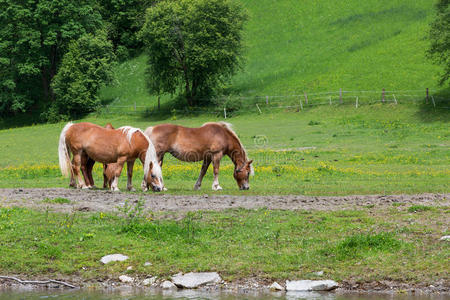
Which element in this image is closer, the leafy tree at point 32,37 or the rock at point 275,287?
the rock at point 275,287

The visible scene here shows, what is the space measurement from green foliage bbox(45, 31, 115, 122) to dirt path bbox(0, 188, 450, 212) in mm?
47671

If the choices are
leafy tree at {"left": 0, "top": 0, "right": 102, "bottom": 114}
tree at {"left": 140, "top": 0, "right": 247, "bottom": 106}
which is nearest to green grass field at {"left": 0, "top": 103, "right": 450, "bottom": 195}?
tree at {"left": 140, "top": 0, "right": 247, "bottom": 106}

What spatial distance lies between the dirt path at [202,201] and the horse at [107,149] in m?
1.21

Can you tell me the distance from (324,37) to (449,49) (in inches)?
1108

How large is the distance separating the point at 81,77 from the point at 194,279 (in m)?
57.1

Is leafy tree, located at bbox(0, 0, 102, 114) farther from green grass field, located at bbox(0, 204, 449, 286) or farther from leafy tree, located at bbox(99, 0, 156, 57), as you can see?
green grass field, located at bbox(0, 204, 449, 286)

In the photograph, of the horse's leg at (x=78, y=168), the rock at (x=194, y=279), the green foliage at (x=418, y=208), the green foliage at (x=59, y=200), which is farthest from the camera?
the horse's leg at (x=78, y=168)

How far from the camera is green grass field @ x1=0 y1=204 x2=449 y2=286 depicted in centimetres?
1112

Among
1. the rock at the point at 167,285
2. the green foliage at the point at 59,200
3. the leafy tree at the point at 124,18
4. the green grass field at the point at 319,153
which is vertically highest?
the leafy tree at the point at 124,18

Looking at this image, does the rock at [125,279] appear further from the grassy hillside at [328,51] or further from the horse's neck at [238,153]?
the grassy hillside at [328,51]

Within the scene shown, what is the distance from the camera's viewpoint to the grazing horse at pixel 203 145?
68.9 feet

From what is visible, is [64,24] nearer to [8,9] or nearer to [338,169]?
[8,9]

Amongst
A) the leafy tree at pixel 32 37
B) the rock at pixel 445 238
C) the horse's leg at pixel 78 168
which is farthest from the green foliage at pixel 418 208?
the leafy tree at pixel 32 37

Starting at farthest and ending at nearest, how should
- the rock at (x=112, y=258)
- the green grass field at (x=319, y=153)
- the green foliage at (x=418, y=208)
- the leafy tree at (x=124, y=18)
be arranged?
the leafy tree at (x=124, y=18) → the green grass field at (x=319, y=153) → the green foliage at (x=418, y=208) → the rock at (x=112, y=258)
